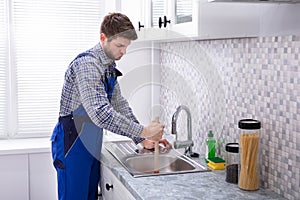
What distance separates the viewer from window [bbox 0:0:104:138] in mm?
3152

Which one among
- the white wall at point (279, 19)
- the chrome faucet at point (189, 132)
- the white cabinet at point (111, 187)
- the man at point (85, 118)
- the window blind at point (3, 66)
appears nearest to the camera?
the white wall at point (279, 19)

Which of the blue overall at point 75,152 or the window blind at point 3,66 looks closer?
the blue overall at point 75,152

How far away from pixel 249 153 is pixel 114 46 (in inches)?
36.5

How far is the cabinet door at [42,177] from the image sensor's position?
298cm

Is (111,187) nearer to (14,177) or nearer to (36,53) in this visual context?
(14,177)

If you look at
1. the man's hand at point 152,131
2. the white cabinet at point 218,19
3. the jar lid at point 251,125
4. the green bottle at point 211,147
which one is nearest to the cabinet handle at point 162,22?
the white cabinet at point 218,19

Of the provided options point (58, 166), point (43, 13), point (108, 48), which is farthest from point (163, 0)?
Result: point (43, 13)

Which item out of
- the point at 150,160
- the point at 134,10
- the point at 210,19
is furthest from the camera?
the point at 134,10

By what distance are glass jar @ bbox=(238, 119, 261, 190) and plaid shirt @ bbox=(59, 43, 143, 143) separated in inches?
21.2

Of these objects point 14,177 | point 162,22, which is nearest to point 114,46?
point 162,22

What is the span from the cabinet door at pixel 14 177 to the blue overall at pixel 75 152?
0.70m

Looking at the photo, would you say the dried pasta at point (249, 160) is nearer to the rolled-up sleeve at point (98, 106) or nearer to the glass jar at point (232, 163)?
the glass jar at point (232, 163)

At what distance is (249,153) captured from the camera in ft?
5.54

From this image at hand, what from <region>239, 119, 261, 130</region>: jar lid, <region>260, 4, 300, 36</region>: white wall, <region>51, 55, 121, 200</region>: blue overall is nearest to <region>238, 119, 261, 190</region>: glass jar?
<region>239, 119, 261, 130</region>: jar lid
